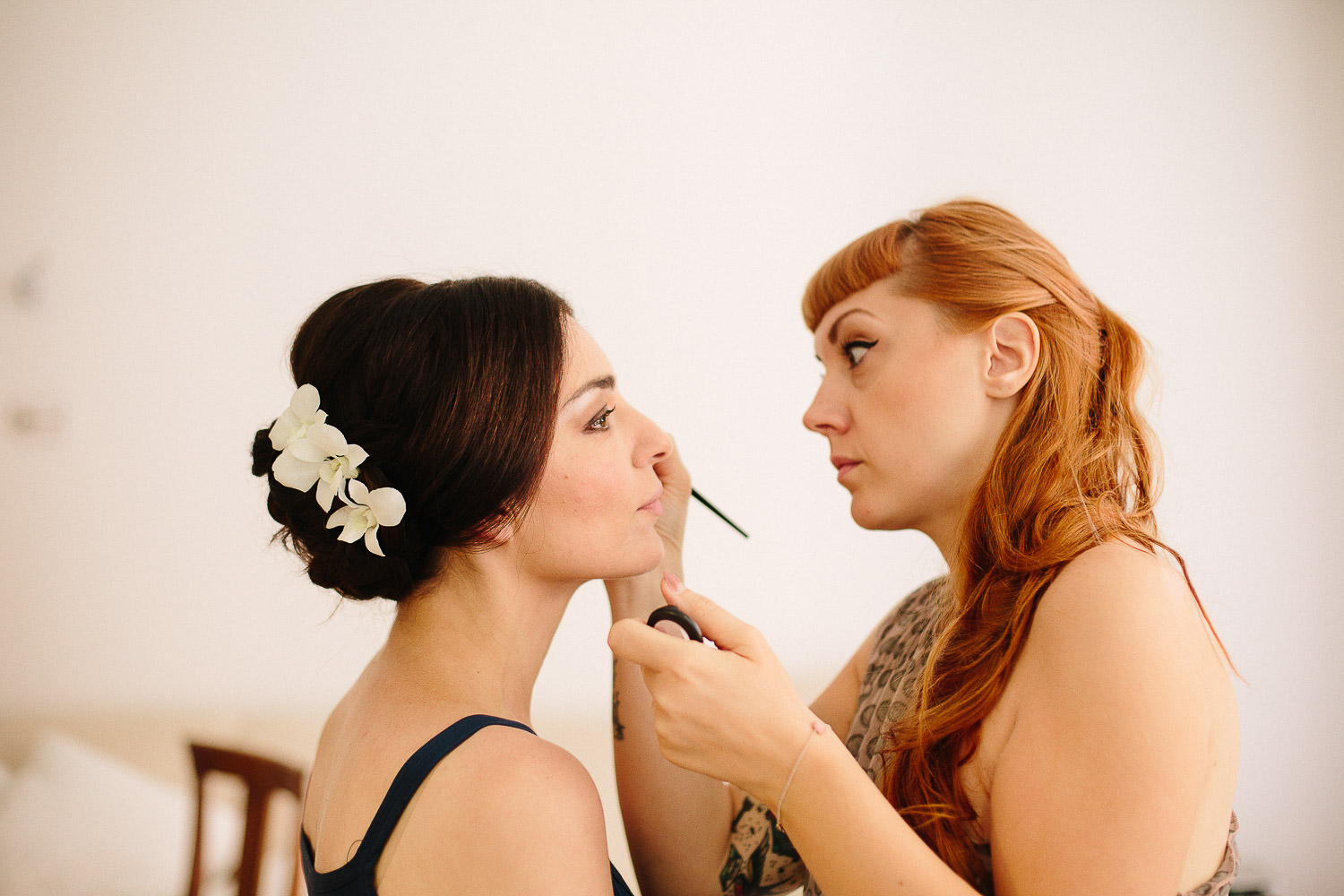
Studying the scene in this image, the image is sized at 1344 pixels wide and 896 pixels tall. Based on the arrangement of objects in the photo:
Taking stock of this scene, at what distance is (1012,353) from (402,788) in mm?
991

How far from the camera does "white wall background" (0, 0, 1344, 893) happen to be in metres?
2.23

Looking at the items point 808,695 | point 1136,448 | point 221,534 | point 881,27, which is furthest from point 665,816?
point 881,27

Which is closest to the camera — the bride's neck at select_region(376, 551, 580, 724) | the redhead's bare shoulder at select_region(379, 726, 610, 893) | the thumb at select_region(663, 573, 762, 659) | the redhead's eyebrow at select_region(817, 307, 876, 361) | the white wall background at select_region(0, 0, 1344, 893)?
the redhead's bare shoulder at select_region(379, 726, 610, 893)

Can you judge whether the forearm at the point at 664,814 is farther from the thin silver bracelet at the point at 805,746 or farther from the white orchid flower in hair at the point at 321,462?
the white orchid flower in hair at the point at 321,462

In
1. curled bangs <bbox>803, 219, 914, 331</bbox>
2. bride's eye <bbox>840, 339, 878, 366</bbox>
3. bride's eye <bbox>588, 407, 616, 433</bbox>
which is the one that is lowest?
bride's eye <bbox>588, 407, 616, 433</bbox>

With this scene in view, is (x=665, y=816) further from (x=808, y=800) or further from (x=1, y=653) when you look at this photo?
(x=1, y=653)

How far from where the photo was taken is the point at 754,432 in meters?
2.40

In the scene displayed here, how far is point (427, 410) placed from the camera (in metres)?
1.00

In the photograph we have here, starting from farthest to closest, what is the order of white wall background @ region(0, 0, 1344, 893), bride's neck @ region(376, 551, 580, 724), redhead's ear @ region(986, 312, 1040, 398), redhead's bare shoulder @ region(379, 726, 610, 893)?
white wall background @ region(0, 0, 1344, 893)
redhead's ear @ region(986, 312, 1040, 398)
bride's neck @ region(376, 551, 580, 724)
redhead's bare shoulder @ region(379, 726, 610, 893)

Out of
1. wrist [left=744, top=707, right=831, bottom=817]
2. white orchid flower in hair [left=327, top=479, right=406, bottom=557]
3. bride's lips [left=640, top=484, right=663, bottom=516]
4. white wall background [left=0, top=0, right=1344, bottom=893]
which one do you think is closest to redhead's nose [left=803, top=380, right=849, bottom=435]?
bride's lips [left=640, top=484, right=663, bottom=516]

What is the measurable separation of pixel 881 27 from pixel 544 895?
253cm

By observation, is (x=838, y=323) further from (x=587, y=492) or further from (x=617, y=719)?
(x=617, y=719)

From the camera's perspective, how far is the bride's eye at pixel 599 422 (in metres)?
1.12

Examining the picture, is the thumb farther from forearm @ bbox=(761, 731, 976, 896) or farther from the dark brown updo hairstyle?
the dark brown updo hairstyle
